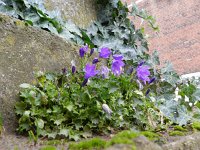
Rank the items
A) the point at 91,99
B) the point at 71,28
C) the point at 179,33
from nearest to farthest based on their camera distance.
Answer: the point at 91,99, the point at 71,28, the point at 179,33

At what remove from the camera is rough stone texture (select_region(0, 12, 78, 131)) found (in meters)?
1.64

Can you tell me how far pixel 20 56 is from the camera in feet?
5.87

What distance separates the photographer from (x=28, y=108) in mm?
1617

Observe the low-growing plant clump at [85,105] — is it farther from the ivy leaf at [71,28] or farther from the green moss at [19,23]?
the ivy leaf at [71,28]

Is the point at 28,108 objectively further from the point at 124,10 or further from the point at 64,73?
the point at 124,10

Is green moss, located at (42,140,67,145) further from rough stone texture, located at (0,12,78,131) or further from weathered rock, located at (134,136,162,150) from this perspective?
weathered rock, located at (134,136,162,150)

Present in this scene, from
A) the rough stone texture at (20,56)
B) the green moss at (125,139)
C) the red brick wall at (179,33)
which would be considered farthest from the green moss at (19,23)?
the red brick wall at (179,33)

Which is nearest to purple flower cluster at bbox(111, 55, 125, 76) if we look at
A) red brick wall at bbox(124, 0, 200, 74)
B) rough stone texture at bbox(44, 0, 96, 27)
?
rough stone texture at bbox(44, 0, 96, 27)

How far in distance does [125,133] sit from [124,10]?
2.15 meters

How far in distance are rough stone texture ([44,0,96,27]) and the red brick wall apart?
5.87m

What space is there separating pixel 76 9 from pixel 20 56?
4.05 ft

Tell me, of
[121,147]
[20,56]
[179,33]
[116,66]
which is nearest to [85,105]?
[116,66]

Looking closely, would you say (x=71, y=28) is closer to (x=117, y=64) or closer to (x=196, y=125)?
(x=117, y=64)

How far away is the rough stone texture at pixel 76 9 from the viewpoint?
2.73m
